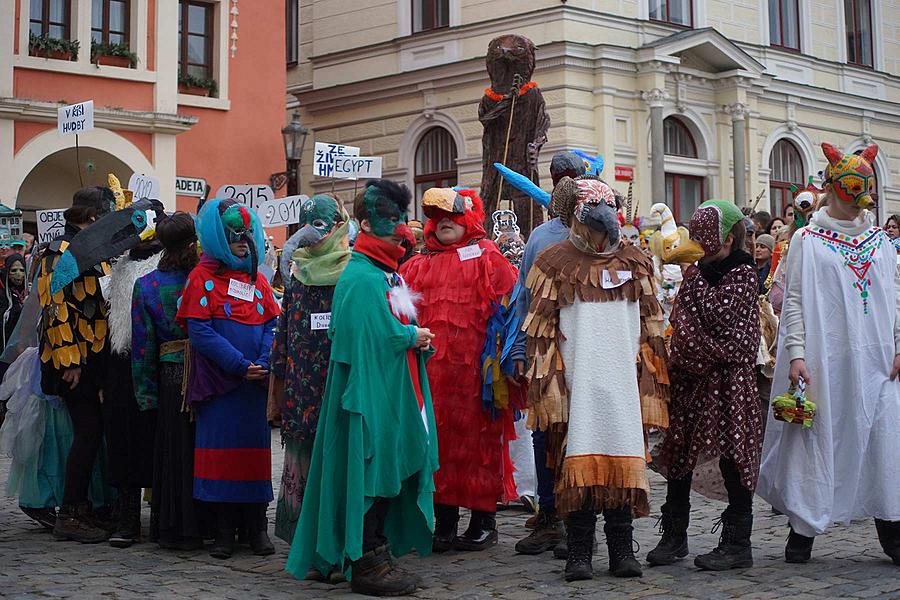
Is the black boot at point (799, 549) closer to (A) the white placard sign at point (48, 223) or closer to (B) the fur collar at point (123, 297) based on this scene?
(B) the fur collar at point (123, 297)

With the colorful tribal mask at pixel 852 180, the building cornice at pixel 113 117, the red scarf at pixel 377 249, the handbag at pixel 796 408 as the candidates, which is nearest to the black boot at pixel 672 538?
the handbag at pixel 796 408

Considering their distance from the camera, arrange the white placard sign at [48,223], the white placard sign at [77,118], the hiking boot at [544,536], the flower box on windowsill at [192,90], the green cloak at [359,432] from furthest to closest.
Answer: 1. the flower box on windowsill at [192,90]
2. the white placard sign at [77,118]
3. the white placard sign at [48,223]
4. the hiking boot at [544,536]
5. the green cloak at [359,432]

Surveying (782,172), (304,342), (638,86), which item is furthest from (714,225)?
(782,172)

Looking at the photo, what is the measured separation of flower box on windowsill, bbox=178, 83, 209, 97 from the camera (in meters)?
21.1

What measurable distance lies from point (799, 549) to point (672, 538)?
0.64 m

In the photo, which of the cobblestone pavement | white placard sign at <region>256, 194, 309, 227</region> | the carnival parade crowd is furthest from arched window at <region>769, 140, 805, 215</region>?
the carnival parade crowd

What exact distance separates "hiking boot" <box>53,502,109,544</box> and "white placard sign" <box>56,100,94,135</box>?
6938mm

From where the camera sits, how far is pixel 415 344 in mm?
6219

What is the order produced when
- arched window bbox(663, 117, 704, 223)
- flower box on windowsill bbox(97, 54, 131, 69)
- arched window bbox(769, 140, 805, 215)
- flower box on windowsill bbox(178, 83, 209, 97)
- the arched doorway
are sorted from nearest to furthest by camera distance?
flower box on windowsill bbox(97, 54, 131, 69) < the arched doorway < flower box on windowsill bbox(178, 83, 209, 97) < arched window bbox(663, 117, 704, 223) < arched window bbox(769, 140, 805, 215)

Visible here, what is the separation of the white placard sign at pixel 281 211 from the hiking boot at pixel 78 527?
662 cm

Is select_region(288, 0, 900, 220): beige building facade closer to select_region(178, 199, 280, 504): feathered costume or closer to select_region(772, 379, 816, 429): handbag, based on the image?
select_region(178, 199, 280, 504): feathered costume

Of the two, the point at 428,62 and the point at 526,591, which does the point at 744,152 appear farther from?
the point at 526,591

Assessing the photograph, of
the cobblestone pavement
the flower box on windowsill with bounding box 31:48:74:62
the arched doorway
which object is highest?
the flower box on windowsill with bounding box 31:48:74:62

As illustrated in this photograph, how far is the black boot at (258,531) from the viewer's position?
7.23 meters
